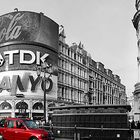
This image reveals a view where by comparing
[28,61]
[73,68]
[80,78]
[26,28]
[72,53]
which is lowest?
[80,78]

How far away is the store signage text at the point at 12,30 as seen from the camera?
66812 mm

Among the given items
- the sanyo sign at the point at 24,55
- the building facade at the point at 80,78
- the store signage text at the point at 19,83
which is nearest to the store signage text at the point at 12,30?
the sanyo sign at the point at 24,55

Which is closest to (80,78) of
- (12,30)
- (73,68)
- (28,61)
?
(73,68)

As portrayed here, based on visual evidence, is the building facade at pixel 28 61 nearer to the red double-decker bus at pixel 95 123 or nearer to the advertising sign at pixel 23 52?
the advertising sign at pixel 23 52

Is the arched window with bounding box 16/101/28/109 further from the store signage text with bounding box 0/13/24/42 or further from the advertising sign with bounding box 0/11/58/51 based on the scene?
the store signage text with bounding box 0/13/24/42

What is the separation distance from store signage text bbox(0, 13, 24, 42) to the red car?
47.5m

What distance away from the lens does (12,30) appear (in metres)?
67.5

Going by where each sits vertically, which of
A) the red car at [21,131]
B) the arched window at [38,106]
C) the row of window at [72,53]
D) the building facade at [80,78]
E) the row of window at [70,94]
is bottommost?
the red car at [21,131]

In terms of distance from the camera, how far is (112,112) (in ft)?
93.8

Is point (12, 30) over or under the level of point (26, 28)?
under

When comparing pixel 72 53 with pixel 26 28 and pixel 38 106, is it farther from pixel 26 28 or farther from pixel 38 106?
pixel 38 106

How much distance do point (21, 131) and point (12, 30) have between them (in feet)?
164

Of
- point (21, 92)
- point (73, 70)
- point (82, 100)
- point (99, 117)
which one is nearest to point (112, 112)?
point (99, 117)

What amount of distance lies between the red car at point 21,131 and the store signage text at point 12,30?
156 ft
